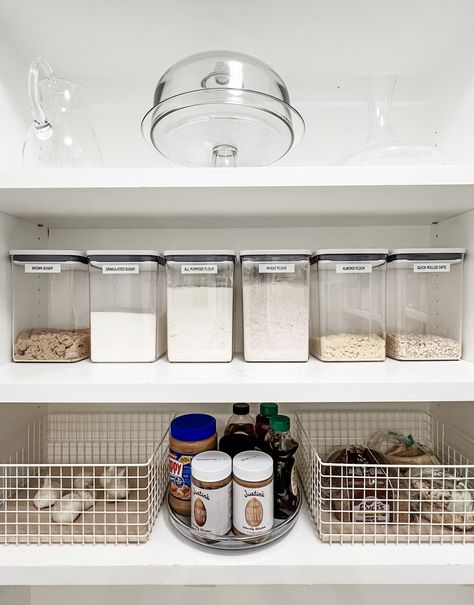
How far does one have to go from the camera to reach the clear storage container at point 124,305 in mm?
816

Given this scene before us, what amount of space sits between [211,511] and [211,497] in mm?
28

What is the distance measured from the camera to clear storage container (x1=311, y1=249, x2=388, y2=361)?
0.84 m

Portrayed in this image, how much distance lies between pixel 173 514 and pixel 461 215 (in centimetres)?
96

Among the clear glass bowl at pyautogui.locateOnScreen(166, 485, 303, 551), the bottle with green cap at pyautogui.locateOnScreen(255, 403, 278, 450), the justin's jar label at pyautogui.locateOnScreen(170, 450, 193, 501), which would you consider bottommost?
the clear glass bowl at pyautogui.locateOnScreen(166, 485, 303, 551)

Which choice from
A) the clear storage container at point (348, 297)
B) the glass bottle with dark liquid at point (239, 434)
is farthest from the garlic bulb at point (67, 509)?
the clear storage container at point (348, 297)

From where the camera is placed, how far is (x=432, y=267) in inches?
33.5

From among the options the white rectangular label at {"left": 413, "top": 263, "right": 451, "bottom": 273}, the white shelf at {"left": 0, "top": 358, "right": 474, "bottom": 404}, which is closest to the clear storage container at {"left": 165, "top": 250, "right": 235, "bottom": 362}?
the white shelf at {"left": 0, "top": 358, "right": 474, "bottom": 404}

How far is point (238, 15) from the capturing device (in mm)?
807

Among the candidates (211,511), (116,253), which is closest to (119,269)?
(116,253)

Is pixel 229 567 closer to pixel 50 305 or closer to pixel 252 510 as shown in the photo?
pixel 252 510

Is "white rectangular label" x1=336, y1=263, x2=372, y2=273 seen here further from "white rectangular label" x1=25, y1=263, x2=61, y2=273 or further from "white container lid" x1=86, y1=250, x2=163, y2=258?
"white rectangular label" x1=25, y1=263, x2=61, y2=273

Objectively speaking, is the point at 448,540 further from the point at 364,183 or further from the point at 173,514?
the point at 364,183

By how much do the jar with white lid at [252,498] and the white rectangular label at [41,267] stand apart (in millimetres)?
596

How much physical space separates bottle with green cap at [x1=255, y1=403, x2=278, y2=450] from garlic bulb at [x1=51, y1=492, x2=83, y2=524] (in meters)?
0.41
